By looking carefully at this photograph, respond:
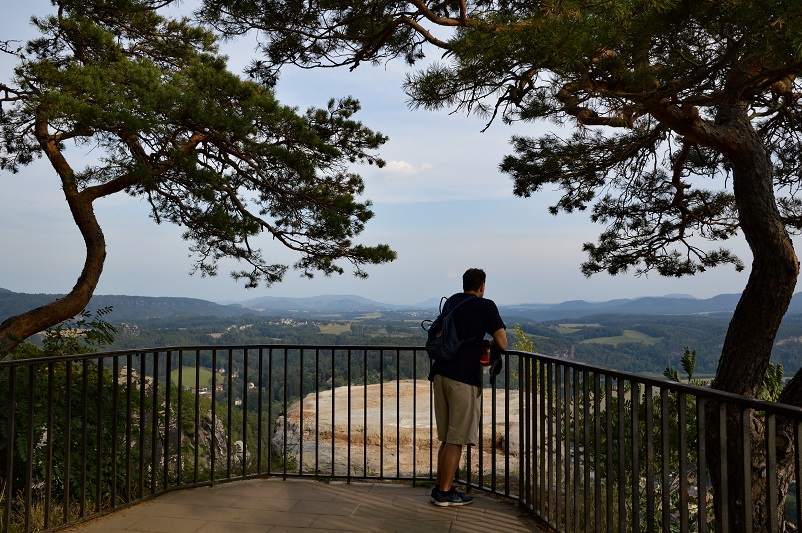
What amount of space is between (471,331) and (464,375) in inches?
11.3

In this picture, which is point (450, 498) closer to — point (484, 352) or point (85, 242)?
point (484, 352)

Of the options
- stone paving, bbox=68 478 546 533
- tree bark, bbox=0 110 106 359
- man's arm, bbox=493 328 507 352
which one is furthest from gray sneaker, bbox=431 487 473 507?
tree bark, bbox=0 110 106 359

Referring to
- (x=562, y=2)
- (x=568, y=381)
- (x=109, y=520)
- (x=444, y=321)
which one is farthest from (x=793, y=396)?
(x=109, y=520)

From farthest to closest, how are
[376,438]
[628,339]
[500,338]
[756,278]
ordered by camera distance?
[628,339], [376,438], [756,278], [500,338]

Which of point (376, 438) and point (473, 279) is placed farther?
point (376, 438)

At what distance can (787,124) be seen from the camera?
783cm

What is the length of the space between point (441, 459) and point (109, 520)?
2.11 metres

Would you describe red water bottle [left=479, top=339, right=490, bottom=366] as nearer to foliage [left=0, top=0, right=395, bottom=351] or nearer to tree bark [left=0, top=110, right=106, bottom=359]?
foliage [left=0, top=0, right=395, bottom=351]

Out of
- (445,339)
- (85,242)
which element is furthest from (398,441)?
(85,242)

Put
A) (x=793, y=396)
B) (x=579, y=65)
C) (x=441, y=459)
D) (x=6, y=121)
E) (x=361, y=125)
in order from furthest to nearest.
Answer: (x=361, y=125)
(x=6, y=121)
(x=793, y=396)
(x=579, y=65)
(x=441, y=459)

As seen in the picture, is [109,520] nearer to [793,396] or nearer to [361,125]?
[793,396]

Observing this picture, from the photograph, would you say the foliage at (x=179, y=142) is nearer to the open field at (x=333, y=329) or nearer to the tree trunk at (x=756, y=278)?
the tree trunk at (x=756, y=278)

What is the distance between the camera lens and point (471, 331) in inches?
153

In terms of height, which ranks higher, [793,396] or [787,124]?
[787,124]
